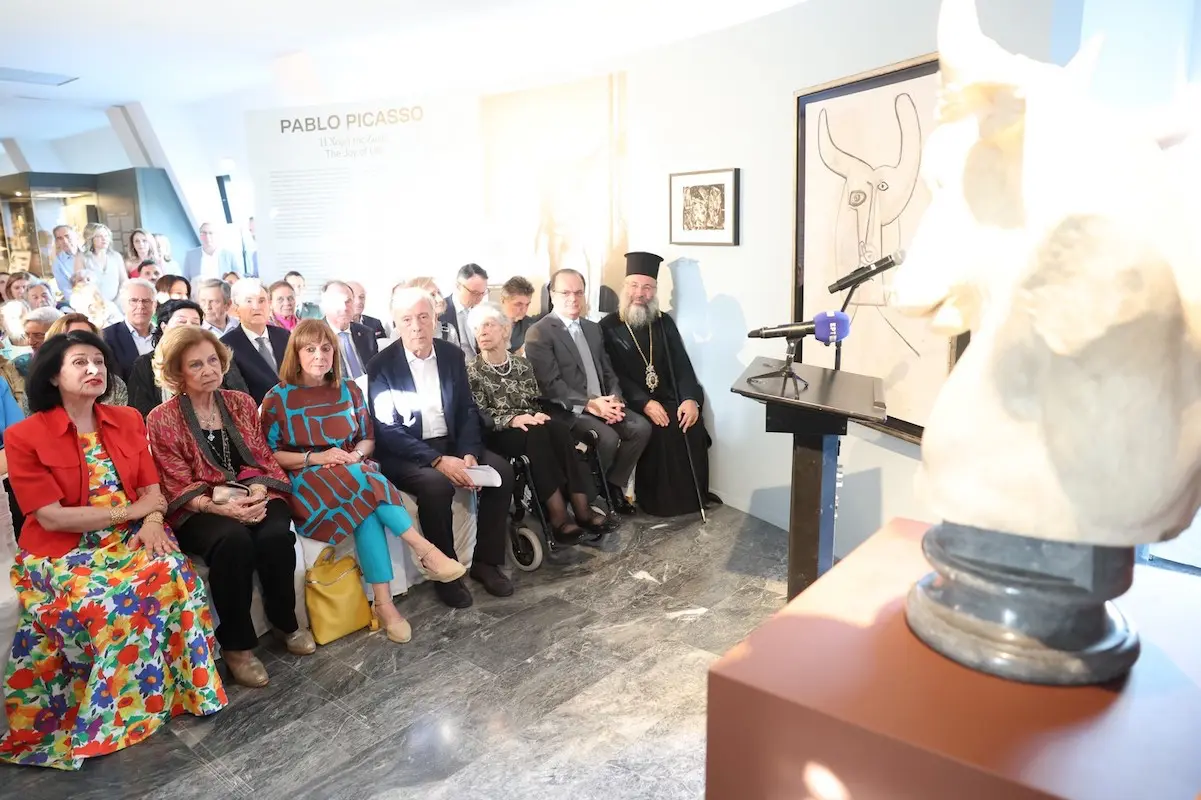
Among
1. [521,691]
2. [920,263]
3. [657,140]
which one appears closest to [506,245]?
[657,140]

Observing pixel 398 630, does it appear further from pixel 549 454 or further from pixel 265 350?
pixel 265 350

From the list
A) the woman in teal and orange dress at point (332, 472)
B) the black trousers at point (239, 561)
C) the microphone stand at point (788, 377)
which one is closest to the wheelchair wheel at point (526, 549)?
the woman in teal and orange dress at point (332, 472)

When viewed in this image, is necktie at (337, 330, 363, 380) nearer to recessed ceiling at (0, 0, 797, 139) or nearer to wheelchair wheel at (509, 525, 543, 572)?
wheelchair wheel at (509, 525, 543, 572)

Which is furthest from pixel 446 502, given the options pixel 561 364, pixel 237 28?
pixel 237 28

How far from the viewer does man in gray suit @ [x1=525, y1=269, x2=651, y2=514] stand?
14.8ft

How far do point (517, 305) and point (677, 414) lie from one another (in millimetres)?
1196

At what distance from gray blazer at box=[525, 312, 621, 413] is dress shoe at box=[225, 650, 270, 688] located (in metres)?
2.04

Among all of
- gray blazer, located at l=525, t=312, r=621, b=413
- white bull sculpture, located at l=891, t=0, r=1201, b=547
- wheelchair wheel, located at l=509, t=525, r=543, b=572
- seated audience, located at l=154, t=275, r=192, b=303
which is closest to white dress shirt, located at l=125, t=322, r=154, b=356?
seated audience, located at l=154, t=275, r=192, b=303

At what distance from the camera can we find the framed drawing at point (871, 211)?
10.8ft

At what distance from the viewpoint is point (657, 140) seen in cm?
481

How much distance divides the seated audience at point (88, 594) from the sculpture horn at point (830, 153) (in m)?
3.06

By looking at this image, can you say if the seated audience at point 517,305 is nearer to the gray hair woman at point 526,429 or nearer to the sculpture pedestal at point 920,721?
the gray hair woman at point 526,429

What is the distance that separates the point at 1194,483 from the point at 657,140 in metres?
4.08

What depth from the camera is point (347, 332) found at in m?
4.78
